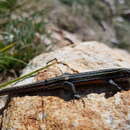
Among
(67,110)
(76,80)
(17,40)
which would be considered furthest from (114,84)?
(17,40)

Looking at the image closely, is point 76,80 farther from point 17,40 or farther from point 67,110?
point 17,40

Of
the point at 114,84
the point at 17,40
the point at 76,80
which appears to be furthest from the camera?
the point at 17,40

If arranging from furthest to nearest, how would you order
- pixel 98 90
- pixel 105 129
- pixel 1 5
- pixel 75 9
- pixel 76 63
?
pixel 75 9
pixel 1 5
pixel 76 63
pixel 98 90
pixel 105 129

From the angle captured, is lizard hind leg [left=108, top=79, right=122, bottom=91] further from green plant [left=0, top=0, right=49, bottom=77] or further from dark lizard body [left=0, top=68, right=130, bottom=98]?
green plant [left=0, top=0, right=49, bottom=77]

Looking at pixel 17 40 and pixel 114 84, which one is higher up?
pixel 114 84

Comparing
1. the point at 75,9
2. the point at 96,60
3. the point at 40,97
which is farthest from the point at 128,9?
the point at 40,97

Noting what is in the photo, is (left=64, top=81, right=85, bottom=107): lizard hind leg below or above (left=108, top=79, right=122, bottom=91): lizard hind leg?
below

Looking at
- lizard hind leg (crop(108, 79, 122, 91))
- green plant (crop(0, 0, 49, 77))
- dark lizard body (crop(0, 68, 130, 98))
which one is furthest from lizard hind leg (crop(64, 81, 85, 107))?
green plant (crop(0, 0, 49, 77))

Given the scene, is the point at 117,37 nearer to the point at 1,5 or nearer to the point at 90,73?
the point at 1,5
